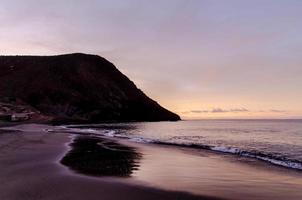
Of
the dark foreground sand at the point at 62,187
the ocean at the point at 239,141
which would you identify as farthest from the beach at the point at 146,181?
the ocean at the point at 239,141

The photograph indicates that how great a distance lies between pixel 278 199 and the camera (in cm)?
920

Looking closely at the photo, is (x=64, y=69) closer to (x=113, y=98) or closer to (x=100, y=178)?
(x=113, y=98)

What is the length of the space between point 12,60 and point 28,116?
A: 2480 inches

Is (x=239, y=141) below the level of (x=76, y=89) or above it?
below

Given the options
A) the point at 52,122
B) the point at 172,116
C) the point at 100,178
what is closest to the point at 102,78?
the point at 172,116

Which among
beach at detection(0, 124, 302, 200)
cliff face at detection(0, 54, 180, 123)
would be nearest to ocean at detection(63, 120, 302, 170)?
beach at detection(0, 124, 302, 200)

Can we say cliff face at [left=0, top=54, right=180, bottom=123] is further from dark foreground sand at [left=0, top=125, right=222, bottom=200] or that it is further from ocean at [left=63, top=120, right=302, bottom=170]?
dark foreground sand at [left=0, top=125, right=222, bottom=200]

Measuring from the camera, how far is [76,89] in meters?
115

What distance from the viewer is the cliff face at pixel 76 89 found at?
10550 centimetres

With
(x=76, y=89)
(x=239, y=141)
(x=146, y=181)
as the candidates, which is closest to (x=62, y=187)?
(x=146, y=181)

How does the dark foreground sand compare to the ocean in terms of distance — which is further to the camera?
the ocean

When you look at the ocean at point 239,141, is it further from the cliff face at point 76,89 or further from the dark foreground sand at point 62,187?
the cliff face at point 76,89

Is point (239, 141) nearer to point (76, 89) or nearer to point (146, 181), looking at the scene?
point (146, 181)

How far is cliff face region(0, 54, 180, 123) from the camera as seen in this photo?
346ft
